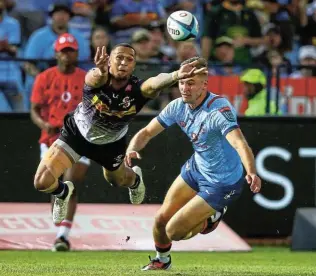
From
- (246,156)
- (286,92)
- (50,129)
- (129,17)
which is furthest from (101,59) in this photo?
(129,17)

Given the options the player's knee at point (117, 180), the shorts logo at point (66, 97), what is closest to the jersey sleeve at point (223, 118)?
the player's knee at point (117, 180)

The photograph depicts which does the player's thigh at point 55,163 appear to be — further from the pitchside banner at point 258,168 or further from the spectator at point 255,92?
the spectator at point 255,92

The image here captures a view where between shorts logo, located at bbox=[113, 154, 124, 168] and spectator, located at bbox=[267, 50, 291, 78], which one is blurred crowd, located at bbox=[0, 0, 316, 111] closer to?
spectator, located at bbox=[267, 50, 291, 78]

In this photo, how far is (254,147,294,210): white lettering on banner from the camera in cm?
1661

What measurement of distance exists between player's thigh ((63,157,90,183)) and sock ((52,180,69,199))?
8.22ft

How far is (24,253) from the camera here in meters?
14.5

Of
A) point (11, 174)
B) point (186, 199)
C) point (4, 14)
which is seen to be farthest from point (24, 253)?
point (4, 14)

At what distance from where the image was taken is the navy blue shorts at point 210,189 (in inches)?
464

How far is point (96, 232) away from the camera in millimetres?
15375

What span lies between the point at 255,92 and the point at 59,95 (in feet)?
10.5

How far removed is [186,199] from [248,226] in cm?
491

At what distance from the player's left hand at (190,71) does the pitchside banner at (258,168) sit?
16.8 feet

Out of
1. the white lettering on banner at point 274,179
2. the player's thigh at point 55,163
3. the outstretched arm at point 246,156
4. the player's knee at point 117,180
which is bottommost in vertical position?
the white lettering on banner at point 274,179

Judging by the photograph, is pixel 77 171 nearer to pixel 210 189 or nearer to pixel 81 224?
pixel 81 224
